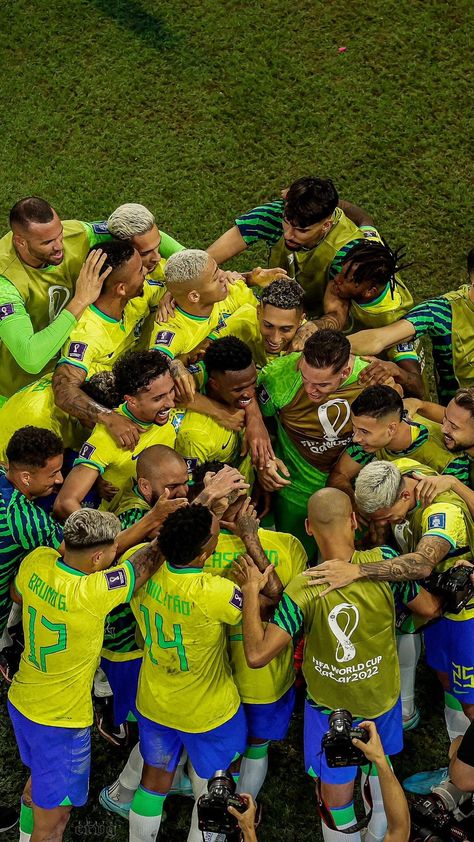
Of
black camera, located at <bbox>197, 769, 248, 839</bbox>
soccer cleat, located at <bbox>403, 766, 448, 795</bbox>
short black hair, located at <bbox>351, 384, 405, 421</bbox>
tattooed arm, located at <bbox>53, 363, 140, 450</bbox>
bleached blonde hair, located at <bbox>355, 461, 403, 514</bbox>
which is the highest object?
short black hair, located at <bbox>351, 384, 405, 421</bbox>

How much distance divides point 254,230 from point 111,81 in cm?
344

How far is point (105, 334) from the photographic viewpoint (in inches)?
215

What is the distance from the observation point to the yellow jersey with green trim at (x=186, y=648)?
13.9ft

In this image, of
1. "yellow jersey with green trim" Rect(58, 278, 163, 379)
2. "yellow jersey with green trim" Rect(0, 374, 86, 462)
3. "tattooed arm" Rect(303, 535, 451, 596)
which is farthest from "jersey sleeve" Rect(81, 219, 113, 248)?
"tattooed arm" Rect(303, 535, 451, 596)

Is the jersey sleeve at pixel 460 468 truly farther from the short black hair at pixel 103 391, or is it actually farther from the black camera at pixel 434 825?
the short black hair at pixel 103 391

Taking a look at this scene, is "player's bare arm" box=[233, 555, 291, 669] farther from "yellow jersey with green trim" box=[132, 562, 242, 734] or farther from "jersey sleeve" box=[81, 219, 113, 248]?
"jersey sleeve" box=[81, 219, 113, 248]

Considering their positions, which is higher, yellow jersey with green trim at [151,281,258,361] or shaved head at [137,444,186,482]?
Result: yellow jersey with green trim at [151,281,258,361]

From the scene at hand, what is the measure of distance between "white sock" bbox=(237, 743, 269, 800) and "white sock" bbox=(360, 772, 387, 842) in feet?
1.74

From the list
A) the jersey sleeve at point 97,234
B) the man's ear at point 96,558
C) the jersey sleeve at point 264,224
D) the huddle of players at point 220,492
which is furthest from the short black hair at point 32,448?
the jersey sleeve at point 264,224

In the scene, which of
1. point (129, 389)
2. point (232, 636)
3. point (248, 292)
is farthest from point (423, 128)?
point (232, 636)

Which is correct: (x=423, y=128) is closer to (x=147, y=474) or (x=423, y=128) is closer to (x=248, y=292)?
(x=248, y=292)

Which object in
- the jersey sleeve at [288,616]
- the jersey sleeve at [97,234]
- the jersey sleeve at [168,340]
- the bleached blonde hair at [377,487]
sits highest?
the jersey sleeve at [97,234]

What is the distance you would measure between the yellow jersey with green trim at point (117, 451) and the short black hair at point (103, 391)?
60 mm

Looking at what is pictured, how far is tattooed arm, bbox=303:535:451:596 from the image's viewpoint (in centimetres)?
427
